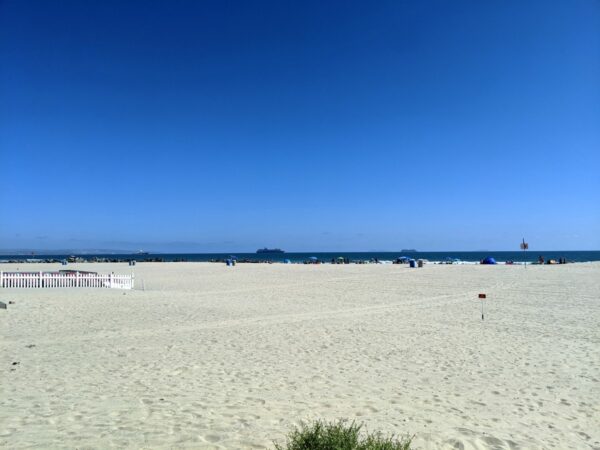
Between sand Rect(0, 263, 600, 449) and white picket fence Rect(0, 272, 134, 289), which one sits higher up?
white picket fence Rect(0, 272, 134, 289)

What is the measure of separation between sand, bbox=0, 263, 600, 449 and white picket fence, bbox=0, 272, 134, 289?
7.32 metres

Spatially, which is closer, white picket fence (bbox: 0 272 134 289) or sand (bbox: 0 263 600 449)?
sand (bbox: 0 263 600 449)

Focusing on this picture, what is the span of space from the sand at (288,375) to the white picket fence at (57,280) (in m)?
7.32

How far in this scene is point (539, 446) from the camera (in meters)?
5.04

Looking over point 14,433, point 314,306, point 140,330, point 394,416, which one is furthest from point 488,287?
point 14,433

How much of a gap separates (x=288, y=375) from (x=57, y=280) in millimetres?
19468

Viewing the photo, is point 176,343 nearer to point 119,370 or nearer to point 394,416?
point 119,370

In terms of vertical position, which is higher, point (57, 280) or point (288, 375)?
point (57, 280)

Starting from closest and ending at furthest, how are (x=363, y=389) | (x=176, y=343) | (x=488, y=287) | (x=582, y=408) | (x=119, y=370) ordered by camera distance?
1. (x=582, y=408)
2. (x=363, y=389)
3. (x=119, y=370)
4. (x=176, y=343)
5. (x=488, y=287)

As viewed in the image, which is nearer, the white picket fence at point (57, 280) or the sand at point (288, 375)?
the sand at point (288, 375)

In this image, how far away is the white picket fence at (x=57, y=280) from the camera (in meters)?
22.3

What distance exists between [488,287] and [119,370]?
2165cm

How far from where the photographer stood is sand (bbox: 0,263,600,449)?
5.30 meters

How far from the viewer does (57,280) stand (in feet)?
75.4
